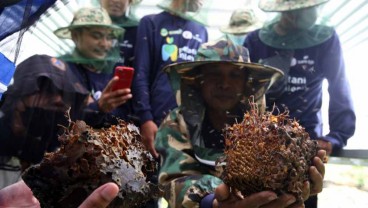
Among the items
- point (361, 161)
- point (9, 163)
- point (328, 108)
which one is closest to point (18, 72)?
point (9, 163)

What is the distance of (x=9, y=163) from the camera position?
1849mm

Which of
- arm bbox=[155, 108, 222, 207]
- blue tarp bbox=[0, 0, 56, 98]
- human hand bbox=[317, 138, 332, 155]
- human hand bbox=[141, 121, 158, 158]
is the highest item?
blue tarp bbox=[0, 0, 56, 98]

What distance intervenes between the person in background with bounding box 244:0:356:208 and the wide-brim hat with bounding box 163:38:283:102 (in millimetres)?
451

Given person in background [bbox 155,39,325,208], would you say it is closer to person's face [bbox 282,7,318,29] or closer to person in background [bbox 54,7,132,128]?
person in background [bbox 54,7,132,128]

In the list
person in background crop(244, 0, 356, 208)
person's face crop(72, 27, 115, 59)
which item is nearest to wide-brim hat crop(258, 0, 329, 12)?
person in background crop(244, 0, 356, 208)

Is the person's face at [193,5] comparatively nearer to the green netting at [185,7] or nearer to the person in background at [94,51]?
the green netting at [185,7]

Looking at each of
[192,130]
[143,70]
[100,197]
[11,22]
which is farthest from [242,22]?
[100,197]

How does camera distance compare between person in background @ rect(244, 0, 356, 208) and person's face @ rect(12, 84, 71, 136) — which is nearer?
person's face @ rect(12, 84, 71, 136)

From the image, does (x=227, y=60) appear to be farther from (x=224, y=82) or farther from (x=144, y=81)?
(x=144, y=81)

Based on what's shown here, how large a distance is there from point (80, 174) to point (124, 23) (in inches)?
74.9

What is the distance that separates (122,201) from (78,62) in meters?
1.56

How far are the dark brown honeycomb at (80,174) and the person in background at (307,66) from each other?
155 cm

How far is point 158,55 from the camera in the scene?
2.78 meters

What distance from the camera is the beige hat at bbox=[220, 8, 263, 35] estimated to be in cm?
403
